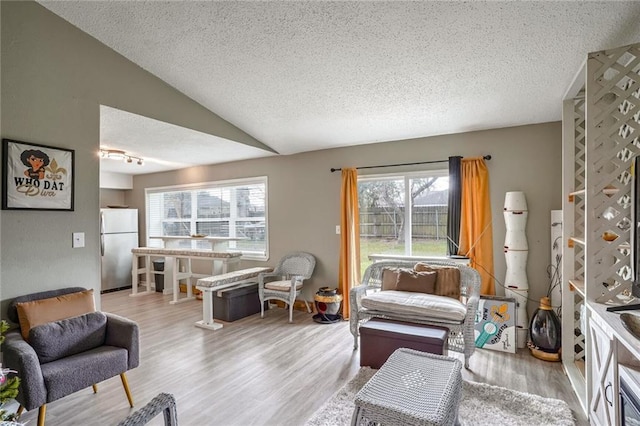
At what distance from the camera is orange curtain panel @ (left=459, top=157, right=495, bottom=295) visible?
3703 mm

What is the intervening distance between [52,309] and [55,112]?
1438 millimetres

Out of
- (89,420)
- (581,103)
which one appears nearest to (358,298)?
→ (89,420)

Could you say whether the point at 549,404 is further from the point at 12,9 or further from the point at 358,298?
the point at 12,9

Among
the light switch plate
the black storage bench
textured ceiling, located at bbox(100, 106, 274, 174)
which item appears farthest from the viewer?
the black storage bench

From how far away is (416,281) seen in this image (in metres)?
3.50

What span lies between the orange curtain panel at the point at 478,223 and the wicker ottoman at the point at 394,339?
3.53 ft

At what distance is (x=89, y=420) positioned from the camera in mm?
2254

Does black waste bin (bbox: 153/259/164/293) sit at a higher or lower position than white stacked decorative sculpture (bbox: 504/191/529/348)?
lower

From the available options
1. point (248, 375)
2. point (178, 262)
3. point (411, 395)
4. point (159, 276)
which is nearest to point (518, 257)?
point (411, 395)

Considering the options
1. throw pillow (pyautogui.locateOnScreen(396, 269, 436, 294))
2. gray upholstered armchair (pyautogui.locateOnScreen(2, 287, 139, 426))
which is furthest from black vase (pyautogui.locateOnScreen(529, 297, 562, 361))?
gray upholstered armchair (pyautogui.locateOnScreen(2, 287, 139, 426))

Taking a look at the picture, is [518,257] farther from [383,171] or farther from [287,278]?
[287,278]

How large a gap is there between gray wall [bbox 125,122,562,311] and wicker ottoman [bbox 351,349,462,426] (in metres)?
2.11

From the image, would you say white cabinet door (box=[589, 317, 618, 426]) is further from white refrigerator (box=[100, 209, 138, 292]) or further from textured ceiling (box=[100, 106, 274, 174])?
white refrigerator (box=[100, 209, 138, 292])

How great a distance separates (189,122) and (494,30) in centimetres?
285
